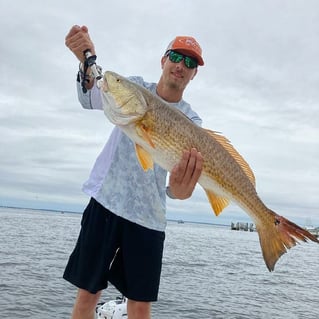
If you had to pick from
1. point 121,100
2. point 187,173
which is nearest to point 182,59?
point 121,100

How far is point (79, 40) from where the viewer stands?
4094 millimetres

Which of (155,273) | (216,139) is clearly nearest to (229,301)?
(155,273)

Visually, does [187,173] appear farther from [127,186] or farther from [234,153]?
[127,186]

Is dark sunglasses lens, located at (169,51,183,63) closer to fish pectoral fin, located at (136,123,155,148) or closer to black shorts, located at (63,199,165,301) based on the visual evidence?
fish pectoral fin, located at (136,123,155,148)

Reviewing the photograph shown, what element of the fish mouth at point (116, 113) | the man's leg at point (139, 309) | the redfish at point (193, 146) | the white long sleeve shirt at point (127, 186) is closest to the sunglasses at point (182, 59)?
the white long sleeve shirt at point (127, 186)

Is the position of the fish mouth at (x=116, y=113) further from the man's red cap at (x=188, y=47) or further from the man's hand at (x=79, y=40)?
the man's red cap at (x=188, y=47)

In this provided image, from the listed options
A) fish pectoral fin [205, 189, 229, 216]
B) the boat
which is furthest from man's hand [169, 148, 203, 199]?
the boat

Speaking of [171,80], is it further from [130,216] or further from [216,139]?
[130,216]

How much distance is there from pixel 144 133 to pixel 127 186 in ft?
3.19

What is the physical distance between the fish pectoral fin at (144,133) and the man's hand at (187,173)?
285 millimetres

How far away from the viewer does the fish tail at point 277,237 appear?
3752 millimetres

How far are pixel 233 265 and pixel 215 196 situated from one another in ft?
80.4

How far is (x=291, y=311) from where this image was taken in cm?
1576

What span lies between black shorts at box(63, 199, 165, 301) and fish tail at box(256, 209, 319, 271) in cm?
119
